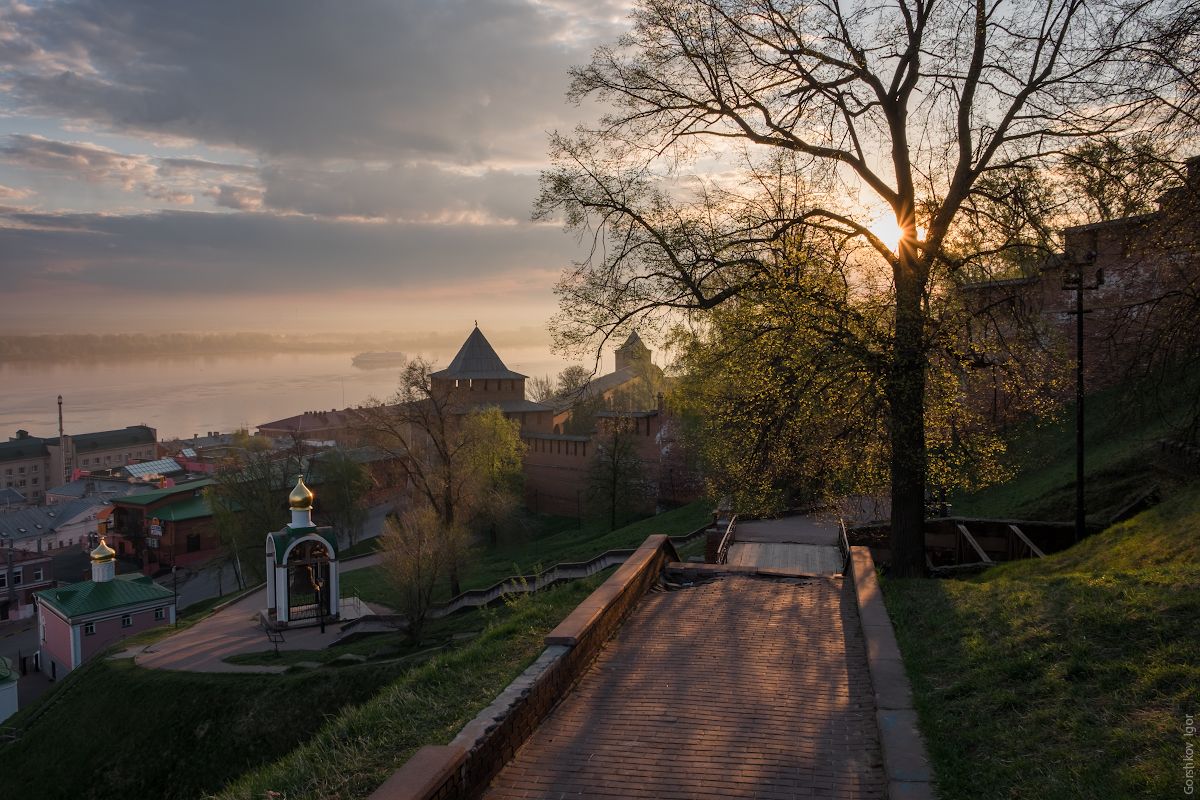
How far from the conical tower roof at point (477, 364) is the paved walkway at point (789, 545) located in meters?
37.6

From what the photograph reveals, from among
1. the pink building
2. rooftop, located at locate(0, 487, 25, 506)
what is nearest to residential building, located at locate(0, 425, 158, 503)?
rooftop, located at locate(0, 487, 25, 506)

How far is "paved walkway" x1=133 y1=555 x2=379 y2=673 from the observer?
21875mm

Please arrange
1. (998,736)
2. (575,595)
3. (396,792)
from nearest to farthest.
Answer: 1. (396,792)
2. (998,736)
3. (575,595)

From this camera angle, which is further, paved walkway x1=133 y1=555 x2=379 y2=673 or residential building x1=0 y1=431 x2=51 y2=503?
residential building x1=0 y1=431 x2=51 y2=503

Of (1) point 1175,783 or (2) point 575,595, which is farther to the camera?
(2) point 575,595

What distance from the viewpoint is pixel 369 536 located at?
4988 cm

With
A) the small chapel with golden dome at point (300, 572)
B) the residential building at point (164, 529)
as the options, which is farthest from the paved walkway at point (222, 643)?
the residential building at point (164, 529)

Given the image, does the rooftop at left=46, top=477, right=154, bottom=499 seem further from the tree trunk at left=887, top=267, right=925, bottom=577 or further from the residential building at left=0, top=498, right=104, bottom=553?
the tree trunk at left=887, top=267, right=925, bottom=577

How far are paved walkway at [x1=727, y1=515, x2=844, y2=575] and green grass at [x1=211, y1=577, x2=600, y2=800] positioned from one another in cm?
521

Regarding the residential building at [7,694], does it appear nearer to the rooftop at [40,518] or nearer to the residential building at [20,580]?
the residential building at [20,580]

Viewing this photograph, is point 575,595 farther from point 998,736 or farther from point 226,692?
point 226,692

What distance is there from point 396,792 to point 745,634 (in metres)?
4.10

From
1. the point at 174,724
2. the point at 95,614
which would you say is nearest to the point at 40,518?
the point at 95,614

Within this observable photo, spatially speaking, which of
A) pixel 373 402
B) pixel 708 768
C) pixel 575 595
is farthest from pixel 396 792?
pixel 373 402
